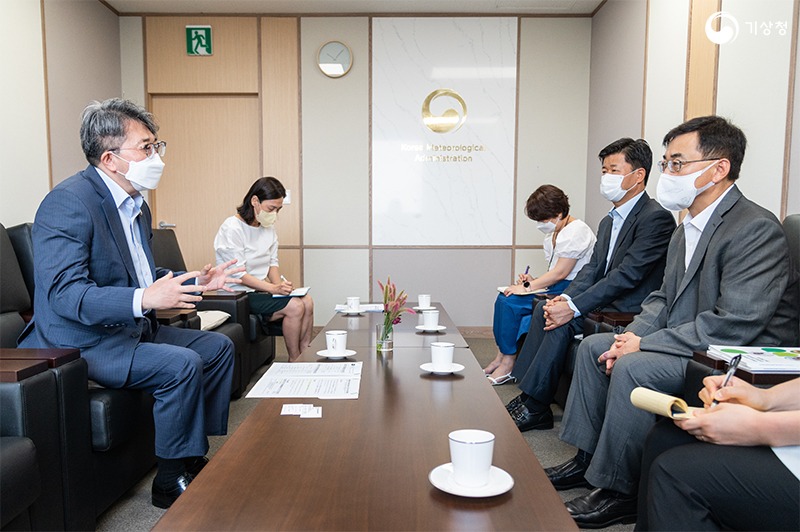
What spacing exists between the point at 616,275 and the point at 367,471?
1994 mm

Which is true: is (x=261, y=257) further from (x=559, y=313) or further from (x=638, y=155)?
(x=638, y=155)

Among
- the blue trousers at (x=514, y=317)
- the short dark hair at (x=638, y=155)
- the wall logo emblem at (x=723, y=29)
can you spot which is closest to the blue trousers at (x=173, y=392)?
the blue trousers at (x=514, y=317)

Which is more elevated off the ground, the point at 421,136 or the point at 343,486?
the point at 421,136

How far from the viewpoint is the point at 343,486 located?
110 centimetres

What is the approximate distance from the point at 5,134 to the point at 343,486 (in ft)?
12.6

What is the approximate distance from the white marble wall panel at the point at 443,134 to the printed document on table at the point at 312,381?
3536 mm

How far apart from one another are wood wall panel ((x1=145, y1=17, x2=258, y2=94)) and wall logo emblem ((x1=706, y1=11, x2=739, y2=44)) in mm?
3744

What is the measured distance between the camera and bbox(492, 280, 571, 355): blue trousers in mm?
3512

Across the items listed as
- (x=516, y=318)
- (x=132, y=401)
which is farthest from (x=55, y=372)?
(x=516, y=318)

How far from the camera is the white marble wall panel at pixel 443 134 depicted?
5.30 meters

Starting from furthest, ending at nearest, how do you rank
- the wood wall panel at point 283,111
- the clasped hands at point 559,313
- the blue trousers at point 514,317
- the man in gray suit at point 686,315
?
the wood wall panel at point 283,111 → the blue trousers at point 514,317 → the clasped hands at point 559,313 → the man in gray suit at point 686,315

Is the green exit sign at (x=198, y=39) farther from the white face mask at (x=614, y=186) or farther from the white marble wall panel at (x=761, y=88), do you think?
the white marble wall panel at (x=761, y=88)

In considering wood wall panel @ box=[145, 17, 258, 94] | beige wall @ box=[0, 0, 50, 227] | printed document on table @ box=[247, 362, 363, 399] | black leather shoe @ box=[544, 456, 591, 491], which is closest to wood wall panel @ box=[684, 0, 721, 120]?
black leather shoe @ box=[544, 456, 591, 491]

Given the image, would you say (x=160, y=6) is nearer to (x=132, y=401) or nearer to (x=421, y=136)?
(x=421, y=136)
